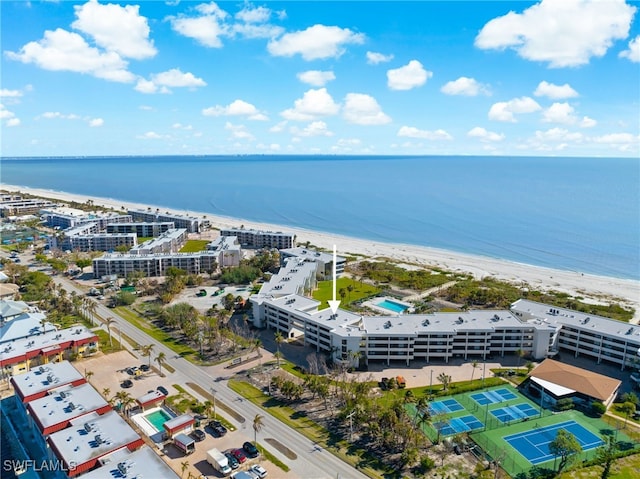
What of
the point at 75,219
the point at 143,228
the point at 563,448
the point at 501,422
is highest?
the point at 75,219

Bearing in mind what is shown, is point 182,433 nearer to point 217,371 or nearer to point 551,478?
point 217,371

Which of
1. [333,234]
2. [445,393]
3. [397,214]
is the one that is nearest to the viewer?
[445,393]

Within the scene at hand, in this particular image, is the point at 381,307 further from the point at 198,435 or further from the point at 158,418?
the point at 158,418

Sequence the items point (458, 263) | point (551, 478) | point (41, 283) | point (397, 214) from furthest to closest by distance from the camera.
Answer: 1. point (397, 214)
2. point (458, 263)
3. point (41, 283)
4. point (551, 478)

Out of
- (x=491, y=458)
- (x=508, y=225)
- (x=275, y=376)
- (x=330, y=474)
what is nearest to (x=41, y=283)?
(x=275, y=376)

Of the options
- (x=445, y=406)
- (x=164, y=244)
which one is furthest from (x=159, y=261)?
(x=445, y=406)

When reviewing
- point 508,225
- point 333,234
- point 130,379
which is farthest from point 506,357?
point 508,225

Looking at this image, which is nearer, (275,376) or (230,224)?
(275,376)
